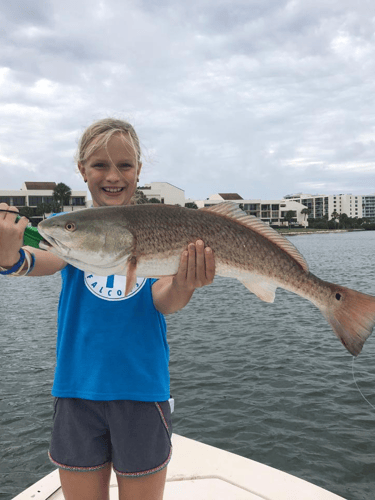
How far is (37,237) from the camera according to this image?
2535 millimetres

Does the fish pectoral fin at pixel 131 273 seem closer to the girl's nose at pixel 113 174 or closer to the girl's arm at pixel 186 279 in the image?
the girl's arm at pixel 186 279

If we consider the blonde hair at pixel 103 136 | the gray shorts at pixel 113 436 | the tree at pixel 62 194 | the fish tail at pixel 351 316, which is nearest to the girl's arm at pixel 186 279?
the gray shorts at pixel 113 436

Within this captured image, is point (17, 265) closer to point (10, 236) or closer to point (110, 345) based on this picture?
point (10, 236)

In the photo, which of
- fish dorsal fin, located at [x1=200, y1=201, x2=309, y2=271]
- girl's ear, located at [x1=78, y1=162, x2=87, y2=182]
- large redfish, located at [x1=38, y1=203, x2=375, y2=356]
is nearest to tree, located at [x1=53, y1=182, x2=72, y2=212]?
girl's ear, located at [x1=78, y1=162, x2=87, y2=182]

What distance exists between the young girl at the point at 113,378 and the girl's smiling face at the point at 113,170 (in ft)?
1.87

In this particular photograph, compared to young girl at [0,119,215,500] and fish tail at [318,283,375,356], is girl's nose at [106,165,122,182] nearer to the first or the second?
young girl at [0,119,215,500]

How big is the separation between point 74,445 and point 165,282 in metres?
1.15

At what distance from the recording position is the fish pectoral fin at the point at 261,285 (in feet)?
8.59

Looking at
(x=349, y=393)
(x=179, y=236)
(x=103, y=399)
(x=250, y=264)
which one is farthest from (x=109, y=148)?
(x=349, y=393)

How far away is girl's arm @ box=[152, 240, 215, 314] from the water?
6.74 metres

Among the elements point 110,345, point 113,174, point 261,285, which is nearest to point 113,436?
point 110,345

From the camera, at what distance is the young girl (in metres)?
2.57

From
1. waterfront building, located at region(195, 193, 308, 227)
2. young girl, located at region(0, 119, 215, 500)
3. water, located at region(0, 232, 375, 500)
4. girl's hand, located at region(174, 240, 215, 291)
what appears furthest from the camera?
waterfront building, located at region(195, 193, 308, 227)

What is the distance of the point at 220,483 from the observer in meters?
4.34
